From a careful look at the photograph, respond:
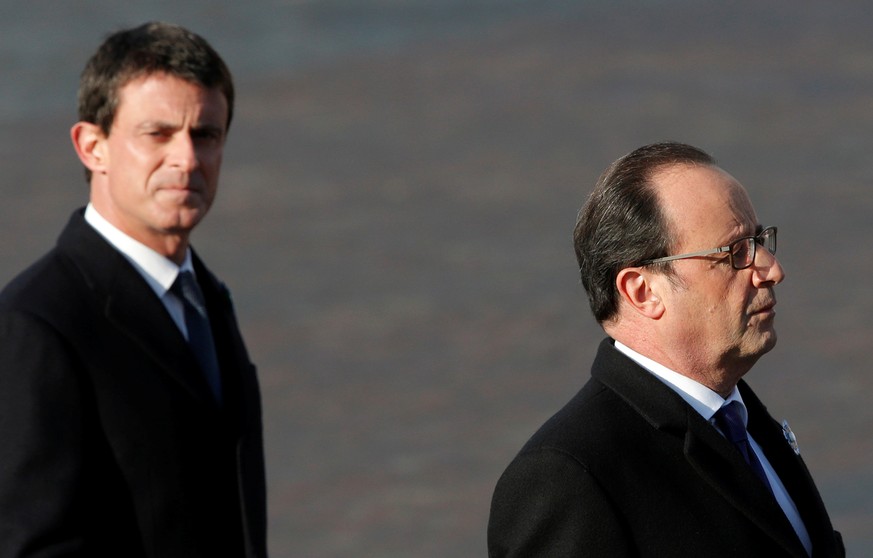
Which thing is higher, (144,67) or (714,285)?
(144,67)

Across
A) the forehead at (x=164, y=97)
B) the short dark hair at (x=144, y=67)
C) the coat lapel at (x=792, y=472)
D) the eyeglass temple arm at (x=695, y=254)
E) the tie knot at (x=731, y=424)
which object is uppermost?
the short dark hair at (x=144, y=67)

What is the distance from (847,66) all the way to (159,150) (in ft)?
22.7

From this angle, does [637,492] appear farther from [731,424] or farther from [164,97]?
[164,97]

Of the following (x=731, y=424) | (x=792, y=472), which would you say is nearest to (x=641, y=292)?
(x=731, y=424)

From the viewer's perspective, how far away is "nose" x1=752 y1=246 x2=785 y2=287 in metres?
2.57

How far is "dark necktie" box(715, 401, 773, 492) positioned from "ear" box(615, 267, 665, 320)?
195mm

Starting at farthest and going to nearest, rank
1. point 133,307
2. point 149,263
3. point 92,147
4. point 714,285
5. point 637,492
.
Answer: point 92,147, point 149,263, point 133,307, point 714,285, point 637,492

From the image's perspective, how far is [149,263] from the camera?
10.8ft

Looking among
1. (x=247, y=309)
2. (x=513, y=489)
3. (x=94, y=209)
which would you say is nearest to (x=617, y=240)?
(x=513, y=489)

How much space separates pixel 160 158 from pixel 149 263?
214 mm

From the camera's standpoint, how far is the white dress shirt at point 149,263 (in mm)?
3271

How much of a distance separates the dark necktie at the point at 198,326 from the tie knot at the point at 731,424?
1.10 m

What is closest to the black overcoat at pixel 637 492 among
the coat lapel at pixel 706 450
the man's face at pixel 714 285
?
the coat lapel at pixel 706 450

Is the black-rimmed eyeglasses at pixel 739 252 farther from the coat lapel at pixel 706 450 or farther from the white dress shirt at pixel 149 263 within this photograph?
the white dress shirt at pixel 149 263
